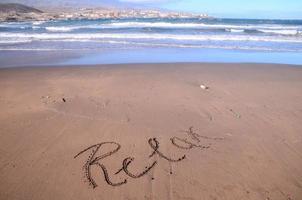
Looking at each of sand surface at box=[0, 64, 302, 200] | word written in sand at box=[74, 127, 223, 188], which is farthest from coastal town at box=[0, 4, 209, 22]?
word written in sand at box=[74, 127, 223, 188]

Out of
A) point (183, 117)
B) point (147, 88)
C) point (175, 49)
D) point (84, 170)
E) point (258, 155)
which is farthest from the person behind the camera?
point (175, 49)

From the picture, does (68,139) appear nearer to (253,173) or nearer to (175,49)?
(253,173)

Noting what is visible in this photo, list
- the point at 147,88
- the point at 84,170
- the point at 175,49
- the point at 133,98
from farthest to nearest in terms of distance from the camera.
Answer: the point at 175,49
the point at 147,88
the point at 133,98
the point at 84,170

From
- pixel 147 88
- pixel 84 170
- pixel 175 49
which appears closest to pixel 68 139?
pixel 84 170

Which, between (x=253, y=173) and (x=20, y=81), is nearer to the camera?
(x=253, y=173)

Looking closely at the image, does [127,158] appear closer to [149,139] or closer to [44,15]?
[149,139]

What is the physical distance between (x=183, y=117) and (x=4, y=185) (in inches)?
130

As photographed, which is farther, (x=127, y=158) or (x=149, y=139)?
(x=149, y=139)

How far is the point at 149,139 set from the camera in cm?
522

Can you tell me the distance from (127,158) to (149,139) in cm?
71

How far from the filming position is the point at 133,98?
730 centimetres

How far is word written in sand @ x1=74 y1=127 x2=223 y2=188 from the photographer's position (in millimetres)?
4180

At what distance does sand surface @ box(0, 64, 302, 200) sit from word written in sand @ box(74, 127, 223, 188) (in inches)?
0.6

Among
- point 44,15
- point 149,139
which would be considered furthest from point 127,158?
point 44,15
